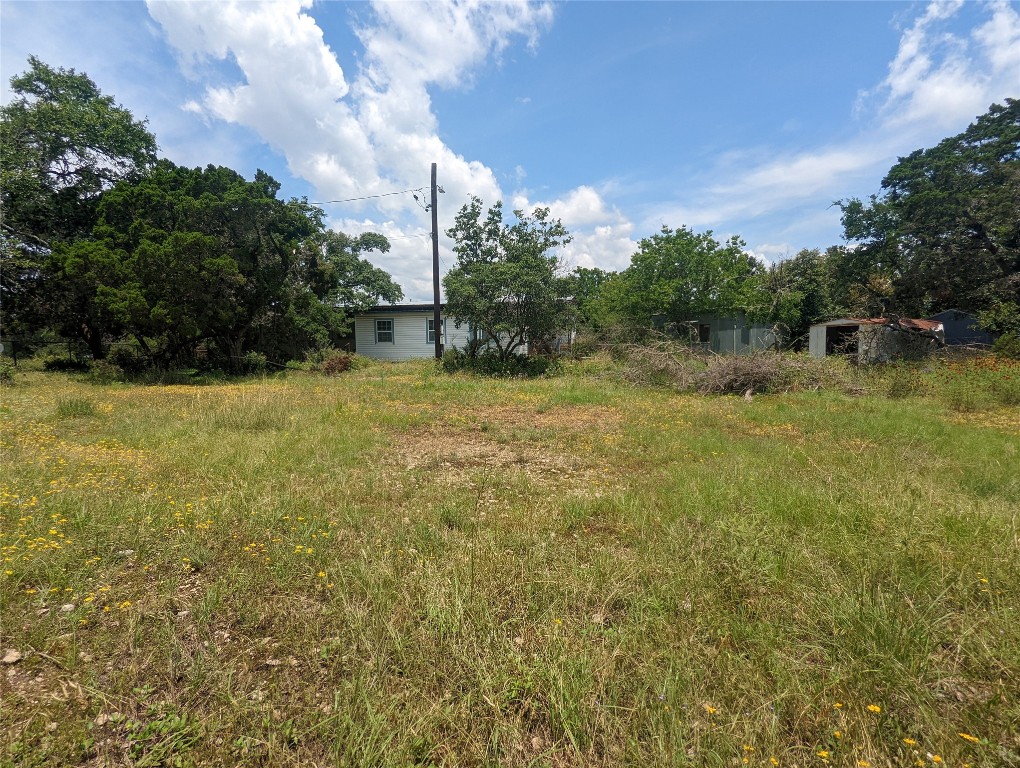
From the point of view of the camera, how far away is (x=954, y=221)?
50.0 ft

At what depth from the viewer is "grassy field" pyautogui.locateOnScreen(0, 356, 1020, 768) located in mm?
1755

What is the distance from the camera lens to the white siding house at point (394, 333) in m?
21.9

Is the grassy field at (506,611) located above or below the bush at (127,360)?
below

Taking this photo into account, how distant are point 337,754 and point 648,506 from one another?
9.87 ft

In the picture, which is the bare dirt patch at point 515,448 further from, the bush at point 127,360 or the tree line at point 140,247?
the bush at point 127,360

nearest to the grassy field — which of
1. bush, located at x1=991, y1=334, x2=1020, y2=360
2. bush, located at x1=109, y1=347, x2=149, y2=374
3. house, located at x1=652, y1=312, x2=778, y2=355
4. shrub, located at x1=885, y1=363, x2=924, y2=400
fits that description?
shrub, located at x1=885, y1=363, x2=924, y2=400

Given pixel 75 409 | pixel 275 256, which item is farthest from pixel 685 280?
pixel 75 409

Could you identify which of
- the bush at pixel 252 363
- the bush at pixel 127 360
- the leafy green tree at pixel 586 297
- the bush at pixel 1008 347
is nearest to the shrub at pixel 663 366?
the leafy green tree at pixel 586 297

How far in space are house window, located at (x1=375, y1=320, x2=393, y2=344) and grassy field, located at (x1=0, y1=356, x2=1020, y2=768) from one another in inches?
680

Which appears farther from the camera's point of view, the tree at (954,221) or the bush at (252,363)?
the bush at (252,363)

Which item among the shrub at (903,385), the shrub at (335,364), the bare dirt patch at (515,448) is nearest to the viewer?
the bare dirt patch at (515,448)

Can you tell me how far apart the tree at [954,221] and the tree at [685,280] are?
478 centimetres

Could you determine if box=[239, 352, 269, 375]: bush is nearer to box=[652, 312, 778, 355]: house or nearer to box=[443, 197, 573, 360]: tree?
box=[443, 197, 573, 360]: tree

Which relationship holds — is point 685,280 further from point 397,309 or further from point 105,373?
point 105,373
